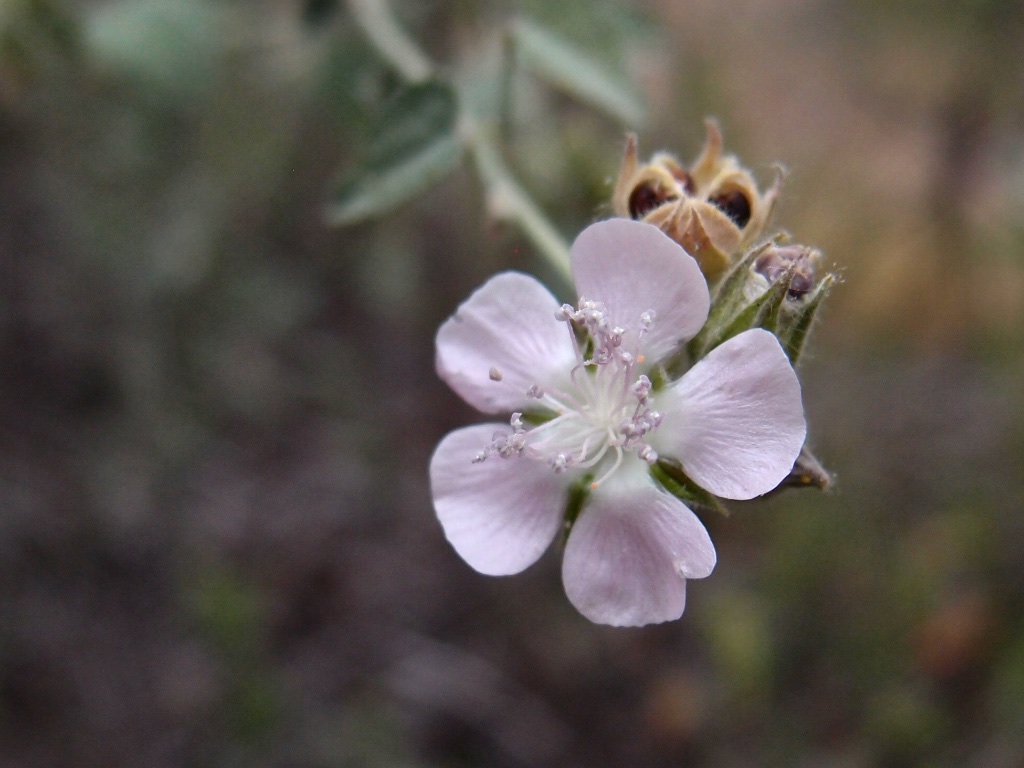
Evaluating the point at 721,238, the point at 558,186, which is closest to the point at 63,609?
the point at 558,186

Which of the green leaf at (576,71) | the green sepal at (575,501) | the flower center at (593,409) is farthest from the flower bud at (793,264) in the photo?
the green leaf at (576,71)

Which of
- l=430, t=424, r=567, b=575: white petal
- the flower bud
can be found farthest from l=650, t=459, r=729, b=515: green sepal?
the flower bud

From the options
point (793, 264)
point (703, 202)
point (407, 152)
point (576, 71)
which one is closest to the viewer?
point (793, 264)

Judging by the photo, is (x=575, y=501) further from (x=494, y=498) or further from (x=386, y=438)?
(x=386, y=438)

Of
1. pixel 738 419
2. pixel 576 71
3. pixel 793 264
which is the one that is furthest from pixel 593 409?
pixel 576 71

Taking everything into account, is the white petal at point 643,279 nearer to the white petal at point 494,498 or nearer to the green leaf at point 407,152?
the white petal at point 494,498

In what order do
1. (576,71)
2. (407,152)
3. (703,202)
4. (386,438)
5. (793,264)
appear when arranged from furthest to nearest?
1. (386,438)
2. (576,71)
3. (407,152)
4. (703,202)
5. (793,264)

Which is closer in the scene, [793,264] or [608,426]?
[793,264]
